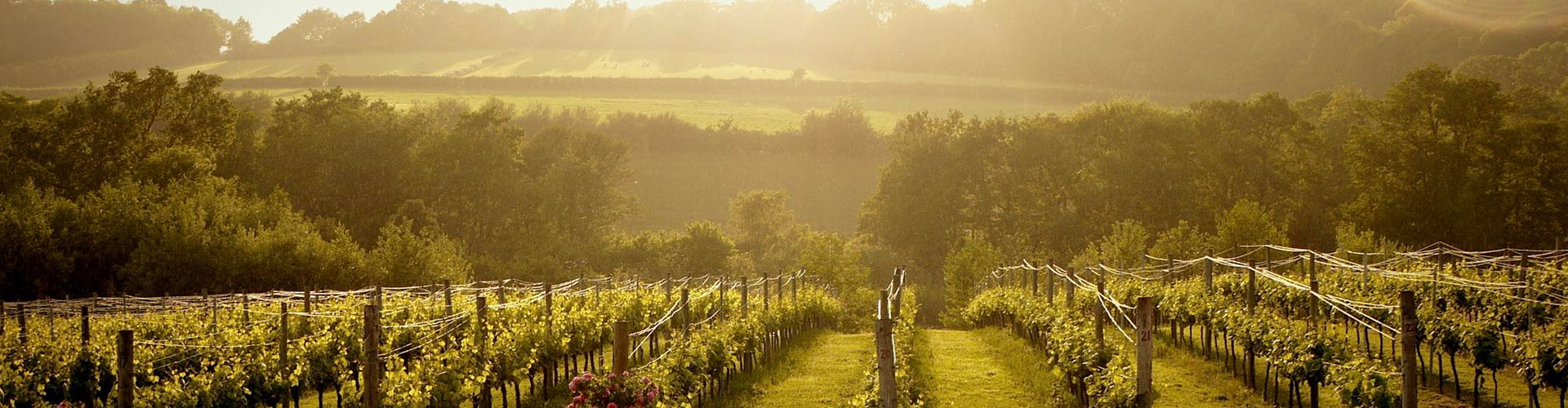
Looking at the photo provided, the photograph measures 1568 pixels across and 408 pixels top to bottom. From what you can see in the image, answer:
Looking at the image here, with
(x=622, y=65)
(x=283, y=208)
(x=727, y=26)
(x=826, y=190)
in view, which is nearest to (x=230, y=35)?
(x=622, y=65)

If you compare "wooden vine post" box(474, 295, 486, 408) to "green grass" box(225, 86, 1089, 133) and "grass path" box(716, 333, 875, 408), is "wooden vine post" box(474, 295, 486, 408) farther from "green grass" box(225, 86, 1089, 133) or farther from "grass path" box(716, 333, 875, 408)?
"green grass" box(225, 86, 1089, 133)

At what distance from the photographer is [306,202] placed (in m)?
50.4

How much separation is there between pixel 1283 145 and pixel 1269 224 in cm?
1099

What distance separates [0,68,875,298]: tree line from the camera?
116ft

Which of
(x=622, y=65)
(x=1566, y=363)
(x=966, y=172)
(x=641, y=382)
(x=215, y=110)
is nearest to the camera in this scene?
(x=641, y=382)

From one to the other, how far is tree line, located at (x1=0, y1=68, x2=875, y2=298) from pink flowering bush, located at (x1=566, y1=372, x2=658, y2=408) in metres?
28.5

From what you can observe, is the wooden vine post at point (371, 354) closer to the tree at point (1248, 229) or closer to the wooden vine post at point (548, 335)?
the wooden vine post at point (548, 335)

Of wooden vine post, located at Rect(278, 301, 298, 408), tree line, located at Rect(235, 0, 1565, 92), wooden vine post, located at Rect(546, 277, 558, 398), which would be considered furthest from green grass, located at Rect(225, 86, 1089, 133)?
wooden vine post, located at Rect(278, 301, 298, 408)

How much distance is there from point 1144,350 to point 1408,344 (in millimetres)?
2315

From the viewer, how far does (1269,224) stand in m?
40.7

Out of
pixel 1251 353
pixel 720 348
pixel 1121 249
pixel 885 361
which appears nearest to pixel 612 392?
pixel 885 361

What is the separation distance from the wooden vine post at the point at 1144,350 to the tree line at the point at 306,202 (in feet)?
99.0

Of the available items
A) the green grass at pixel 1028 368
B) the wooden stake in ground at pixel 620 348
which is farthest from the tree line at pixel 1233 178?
the wooden stake in ground at pixel 620 348

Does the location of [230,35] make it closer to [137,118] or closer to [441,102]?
[441,102]
